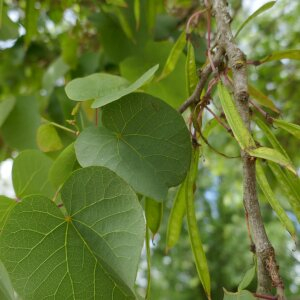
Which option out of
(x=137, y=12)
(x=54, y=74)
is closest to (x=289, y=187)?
(x=137, y=12)

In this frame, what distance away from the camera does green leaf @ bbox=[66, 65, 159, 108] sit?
741mm

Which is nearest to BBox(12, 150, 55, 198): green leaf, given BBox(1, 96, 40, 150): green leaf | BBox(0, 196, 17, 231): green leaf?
BBox(0, 196, 17, 231): green leaf

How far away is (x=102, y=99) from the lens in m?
0.75

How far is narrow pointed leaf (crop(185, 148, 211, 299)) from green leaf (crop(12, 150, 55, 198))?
0.99 feet

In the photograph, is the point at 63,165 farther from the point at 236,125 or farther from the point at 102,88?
the point at 236,125

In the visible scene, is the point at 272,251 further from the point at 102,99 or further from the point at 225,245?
the point at 225,245

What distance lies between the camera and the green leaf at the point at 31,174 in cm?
95

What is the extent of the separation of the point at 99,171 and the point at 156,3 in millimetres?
767

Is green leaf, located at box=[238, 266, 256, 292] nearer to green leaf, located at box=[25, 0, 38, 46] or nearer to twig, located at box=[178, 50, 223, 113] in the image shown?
twig, located at box=[178, 50, 223, 113]

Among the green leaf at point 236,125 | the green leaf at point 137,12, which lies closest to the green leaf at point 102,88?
the green leaf at point 236,125

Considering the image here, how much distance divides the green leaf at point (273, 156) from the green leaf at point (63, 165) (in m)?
0.31

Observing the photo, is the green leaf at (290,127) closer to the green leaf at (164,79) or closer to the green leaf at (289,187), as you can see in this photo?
the green leaf at (289,187)

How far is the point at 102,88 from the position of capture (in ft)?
2.62

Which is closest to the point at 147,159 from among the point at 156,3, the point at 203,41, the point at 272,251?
the point at 272,251
